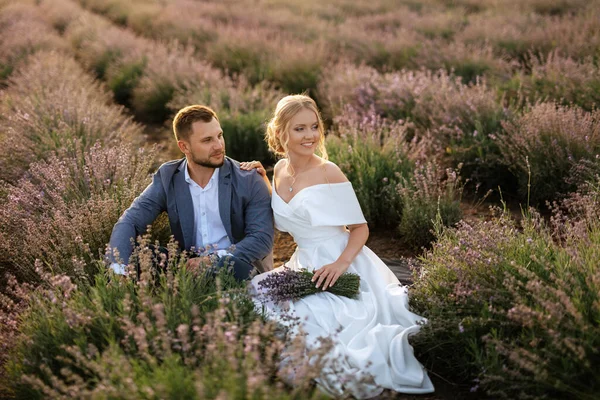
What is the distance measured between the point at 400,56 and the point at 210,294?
272 inches

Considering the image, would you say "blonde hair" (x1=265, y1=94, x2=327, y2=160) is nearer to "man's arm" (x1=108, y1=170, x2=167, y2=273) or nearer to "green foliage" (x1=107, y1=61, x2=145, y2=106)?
"man's arm" (x1=108, y1=170, x2=167, y2=273)

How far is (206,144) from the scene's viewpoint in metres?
3.52

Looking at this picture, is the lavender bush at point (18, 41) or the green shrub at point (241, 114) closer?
the green shrub at point (241, 114)

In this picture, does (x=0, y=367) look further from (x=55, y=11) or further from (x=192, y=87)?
(x=55, y=11)

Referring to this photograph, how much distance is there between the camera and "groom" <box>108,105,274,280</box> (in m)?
3.52

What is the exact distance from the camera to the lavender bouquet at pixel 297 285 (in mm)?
3072

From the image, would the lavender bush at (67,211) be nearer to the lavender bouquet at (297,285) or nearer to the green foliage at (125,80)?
the lavender bouquet at (297,285)

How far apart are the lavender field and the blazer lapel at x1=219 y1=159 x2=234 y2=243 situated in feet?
1.74

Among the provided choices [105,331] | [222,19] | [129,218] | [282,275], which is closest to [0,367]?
[105,331]

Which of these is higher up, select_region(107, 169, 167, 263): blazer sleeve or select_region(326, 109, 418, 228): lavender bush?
select_region(107, 169, 167, 263): blazer sleeve

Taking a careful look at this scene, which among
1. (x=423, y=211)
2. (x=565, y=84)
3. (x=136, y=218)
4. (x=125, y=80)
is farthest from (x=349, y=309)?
(x=125, y=80)

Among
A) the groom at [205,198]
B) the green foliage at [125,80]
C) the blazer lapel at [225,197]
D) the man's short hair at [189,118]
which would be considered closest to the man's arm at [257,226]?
the groom at [205,198]

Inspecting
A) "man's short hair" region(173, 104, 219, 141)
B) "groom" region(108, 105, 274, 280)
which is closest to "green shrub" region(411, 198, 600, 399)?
"groom" region(108, 105, 274, 280)

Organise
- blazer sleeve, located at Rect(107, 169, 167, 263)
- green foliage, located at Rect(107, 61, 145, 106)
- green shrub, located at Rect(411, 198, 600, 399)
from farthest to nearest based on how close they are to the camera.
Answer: green foliage, located at Rect(107, 61, 145, 106)
blazer sleeve, located at Rect(107, 169, 167, 263)
green shrub, located at Rect(411, 198, 600, 399)
